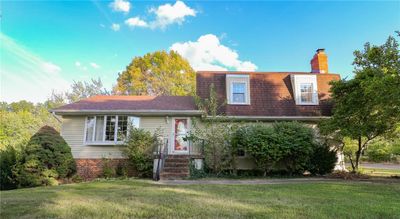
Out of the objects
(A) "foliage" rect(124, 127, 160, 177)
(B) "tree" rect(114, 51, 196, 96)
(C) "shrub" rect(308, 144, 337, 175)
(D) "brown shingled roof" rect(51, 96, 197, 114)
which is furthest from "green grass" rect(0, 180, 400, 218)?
(B) "tree" rect(114, 51, 196, 96)

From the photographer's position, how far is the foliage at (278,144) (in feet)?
31.6

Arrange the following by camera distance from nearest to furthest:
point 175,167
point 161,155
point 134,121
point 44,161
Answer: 1. point 44,161
2. point 175,167
3. point 161,155
4. point 134,121

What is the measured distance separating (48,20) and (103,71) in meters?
14.4

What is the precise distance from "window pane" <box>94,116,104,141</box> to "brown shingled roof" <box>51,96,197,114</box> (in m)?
0.55

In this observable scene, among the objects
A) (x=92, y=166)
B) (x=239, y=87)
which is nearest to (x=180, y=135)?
(x=239, y=87)

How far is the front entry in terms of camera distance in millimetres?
11664

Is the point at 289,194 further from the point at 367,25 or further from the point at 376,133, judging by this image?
the point at 367,25

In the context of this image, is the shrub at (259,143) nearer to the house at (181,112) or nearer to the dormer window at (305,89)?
the house at (181,112)

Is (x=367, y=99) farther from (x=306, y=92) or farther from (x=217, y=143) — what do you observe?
(x=217, y=143)

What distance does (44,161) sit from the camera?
8.73 m

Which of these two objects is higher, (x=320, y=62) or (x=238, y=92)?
(x=320, y=62)

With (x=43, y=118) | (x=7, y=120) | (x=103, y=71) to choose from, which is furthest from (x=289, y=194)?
(x=43, y=118)

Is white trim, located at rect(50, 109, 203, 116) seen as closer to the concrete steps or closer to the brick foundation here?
the concrete steps

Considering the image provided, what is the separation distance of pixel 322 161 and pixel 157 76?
1918 centimetres
